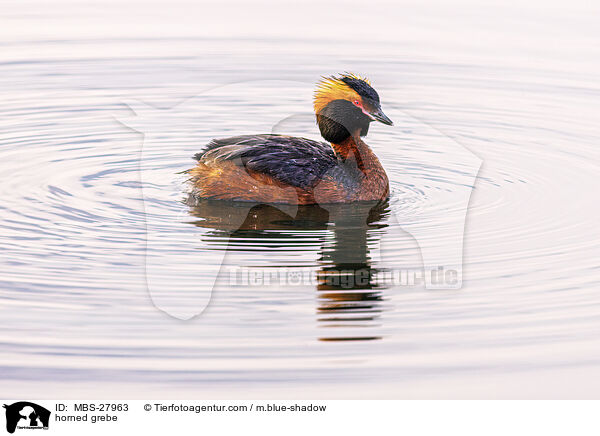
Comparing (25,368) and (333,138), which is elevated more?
(333,138)

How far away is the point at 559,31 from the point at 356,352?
13.1m

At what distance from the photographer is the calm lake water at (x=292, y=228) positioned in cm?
682

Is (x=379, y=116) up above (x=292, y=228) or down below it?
above

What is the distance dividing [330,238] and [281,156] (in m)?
1.42

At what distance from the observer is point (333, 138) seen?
10.9 m

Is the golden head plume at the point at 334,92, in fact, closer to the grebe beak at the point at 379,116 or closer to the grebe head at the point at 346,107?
the grebe head at the point at 346,107

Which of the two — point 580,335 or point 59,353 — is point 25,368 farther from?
point 580,335

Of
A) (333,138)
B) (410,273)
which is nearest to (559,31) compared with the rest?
(333,138)

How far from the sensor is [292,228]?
9.71 meters
